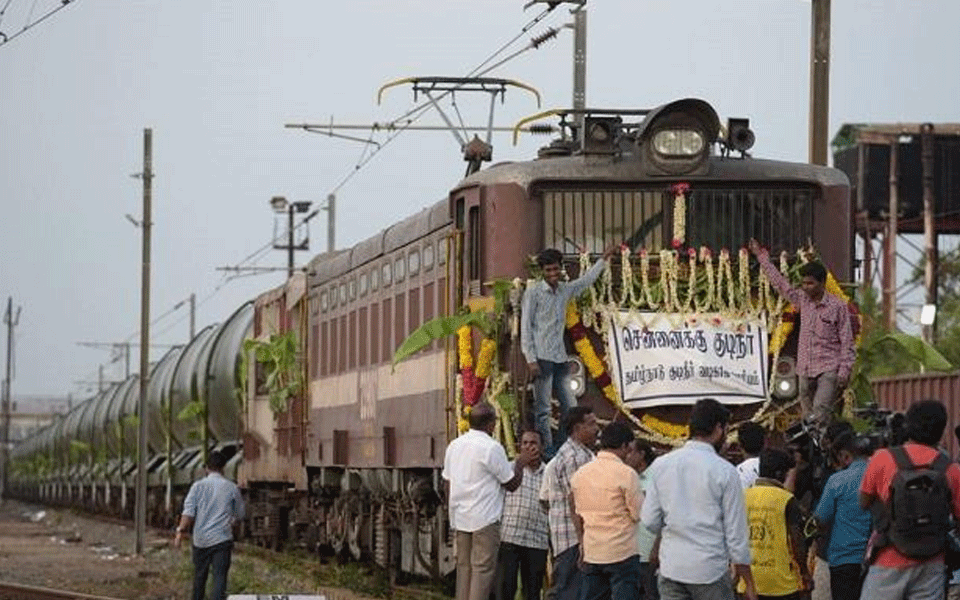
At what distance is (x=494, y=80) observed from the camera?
27406 millimetres

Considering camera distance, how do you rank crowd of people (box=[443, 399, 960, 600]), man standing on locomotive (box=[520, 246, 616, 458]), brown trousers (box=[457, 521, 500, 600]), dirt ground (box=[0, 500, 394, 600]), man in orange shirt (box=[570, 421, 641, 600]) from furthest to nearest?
dirt ground (box=[0, 500, 394, 600]) < man standing on locomotive (box=[520, 246, 616, 458]) < brown trousers (box=[457, 521, 500, 600]) < man in orange shirt (box=[570, 421, 641, 600]) < crowd of people (box=[443, 399, 960, 600])

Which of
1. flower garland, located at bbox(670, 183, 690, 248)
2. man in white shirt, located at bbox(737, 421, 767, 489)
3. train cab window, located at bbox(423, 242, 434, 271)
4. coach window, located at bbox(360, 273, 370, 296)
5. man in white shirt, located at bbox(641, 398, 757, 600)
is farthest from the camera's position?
coach window, located at bbox(360, 273, 370, 296)

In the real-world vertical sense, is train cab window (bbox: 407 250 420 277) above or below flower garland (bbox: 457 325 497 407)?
above

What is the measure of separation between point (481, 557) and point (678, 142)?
13.4ft

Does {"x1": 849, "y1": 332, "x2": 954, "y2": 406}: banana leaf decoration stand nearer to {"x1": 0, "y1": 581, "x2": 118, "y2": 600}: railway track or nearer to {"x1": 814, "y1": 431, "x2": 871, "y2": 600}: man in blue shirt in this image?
{"x1": 814, "y1": 431, "x2": 871, "y2": 600}: man in blue shirt

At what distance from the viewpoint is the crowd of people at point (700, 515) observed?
12148mm

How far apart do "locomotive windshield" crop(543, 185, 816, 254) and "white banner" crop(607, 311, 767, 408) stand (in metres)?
0.66

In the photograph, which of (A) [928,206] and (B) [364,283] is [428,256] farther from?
(A) [928,206]

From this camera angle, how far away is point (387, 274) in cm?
2411

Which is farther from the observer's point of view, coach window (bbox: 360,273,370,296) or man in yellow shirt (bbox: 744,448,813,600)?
coach window (bbox: 360,273,370,296)

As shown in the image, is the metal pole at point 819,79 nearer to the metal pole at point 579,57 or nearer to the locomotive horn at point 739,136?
the locomotive horn at point 739,136

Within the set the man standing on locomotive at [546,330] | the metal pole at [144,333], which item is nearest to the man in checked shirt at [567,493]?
the man standing on locomotive at [546,330]

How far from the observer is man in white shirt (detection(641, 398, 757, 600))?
12.3 metres

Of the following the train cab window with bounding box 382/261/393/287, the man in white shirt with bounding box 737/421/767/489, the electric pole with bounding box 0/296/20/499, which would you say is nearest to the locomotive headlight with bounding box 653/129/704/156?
the man in white shirt with bounding box 737/421/767/489
